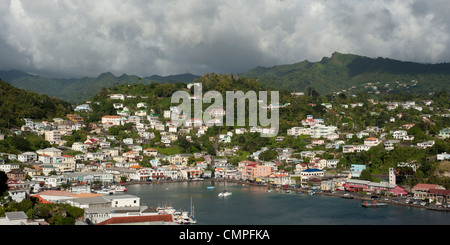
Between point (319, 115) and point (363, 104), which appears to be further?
point (363, 104)

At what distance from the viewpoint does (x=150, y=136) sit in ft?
86.0

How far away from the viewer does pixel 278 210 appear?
41.9 ft

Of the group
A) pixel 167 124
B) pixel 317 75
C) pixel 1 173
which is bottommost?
pixel 1 173

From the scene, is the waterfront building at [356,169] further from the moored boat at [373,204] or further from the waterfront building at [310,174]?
the moored boat at [373,204]

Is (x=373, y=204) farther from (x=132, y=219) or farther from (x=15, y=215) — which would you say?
(x=15, y=215)

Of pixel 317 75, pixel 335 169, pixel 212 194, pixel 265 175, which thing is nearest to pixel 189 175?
pixel 265 175

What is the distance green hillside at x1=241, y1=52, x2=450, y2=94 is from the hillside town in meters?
15.2

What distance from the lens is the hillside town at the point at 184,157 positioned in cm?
1592

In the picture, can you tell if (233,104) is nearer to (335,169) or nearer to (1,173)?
(335,169)

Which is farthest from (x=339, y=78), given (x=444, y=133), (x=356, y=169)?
(x=356, y=169)

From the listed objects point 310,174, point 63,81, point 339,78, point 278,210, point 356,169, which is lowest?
point 278,210

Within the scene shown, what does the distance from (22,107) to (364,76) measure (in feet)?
128

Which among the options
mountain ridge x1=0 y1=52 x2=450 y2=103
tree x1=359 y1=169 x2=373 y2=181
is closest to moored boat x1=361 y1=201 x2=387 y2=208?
tree x1=359 y1=169 x2=373 y2=181
